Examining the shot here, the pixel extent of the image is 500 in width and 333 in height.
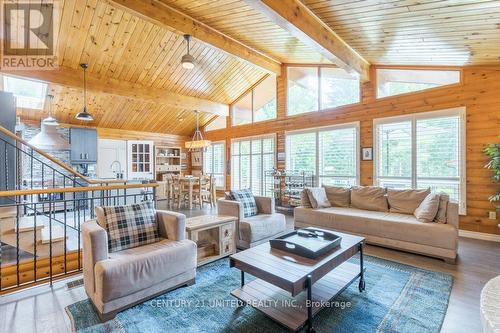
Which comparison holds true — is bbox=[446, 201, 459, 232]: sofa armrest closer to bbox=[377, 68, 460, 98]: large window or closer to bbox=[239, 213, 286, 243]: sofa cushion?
bbox=[239, 213, 286, 243]: sofa cushion

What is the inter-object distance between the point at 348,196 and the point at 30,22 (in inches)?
250

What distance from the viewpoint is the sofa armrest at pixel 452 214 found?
3166 mm

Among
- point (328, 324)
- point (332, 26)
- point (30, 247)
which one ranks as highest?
point (332, 26)

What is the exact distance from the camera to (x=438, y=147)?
445cm

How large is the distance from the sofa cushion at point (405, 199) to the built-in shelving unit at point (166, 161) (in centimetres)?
768

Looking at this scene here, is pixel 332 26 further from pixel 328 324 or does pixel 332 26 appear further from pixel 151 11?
pixel 328 324

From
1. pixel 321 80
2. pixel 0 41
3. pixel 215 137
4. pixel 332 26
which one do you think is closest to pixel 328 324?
pixel 332 26

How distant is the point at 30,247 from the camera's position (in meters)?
3.01

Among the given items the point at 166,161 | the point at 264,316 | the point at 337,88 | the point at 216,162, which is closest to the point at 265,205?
the point at 264,316

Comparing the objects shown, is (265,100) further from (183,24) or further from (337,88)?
(183,24)

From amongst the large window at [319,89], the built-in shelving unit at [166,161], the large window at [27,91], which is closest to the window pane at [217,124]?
the built-in shelving unit at [166,161]

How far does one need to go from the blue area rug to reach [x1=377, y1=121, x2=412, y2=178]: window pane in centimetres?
270

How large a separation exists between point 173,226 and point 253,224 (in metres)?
1.19

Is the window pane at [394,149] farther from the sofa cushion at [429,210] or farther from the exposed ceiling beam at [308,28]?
the sofa cushion at [429,210]
